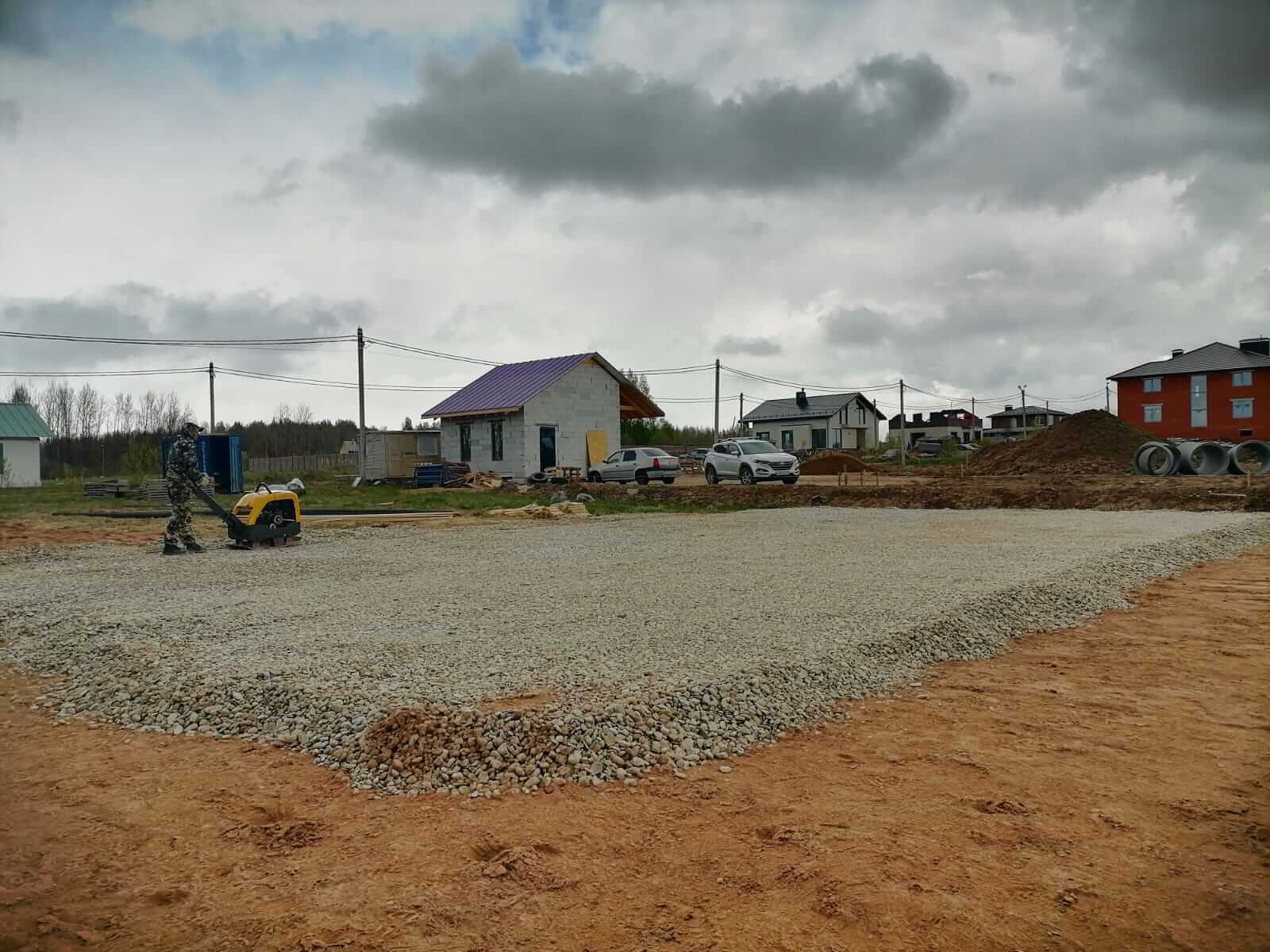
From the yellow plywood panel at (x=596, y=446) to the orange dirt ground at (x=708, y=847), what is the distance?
30.8 meters

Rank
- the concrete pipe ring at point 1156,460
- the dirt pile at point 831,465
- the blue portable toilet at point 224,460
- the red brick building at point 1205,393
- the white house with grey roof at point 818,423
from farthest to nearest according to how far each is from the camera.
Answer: the white house with grey roof at point 818,423, the red brick building at point 1205,393, the concrete pipe ring at point 1156,460, the dirt pile at point 831,465, the blue portable toilet at point 224,460

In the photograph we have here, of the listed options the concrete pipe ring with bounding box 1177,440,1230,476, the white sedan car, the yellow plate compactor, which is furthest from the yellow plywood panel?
the concrete pipe ring with bounding box 1177,440,1230,476

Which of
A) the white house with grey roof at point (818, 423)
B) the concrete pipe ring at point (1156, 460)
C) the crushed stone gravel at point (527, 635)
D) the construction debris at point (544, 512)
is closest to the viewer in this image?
the crushed stone gravel at point (527, 635)

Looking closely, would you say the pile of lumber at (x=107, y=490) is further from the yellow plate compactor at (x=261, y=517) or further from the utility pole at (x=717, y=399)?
the utility pole at (x=717, y=399)

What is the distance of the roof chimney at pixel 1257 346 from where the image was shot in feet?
168

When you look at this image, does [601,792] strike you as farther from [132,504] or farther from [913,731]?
[132,504]

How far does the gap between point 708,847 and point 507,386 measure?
34104 mm

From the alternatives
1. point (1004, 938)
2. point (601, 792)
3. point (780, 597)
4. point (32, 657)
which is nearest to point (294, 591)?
point (32, 657)

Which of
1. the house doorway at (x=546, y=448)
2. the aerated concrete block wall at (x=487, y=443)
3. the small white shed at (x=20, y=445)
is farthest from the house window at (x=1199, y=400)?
the small white shed at (x=20, y=445)

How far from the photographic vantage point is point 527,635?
7.37 meters

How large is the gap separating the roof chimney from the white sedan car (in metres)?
42.8

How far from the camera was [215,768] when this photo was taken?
4988 mm

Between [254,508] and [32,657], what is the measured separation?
24.0ft

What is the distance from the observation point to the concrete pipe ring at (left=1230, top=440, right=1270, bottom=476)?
29044 millimetres
